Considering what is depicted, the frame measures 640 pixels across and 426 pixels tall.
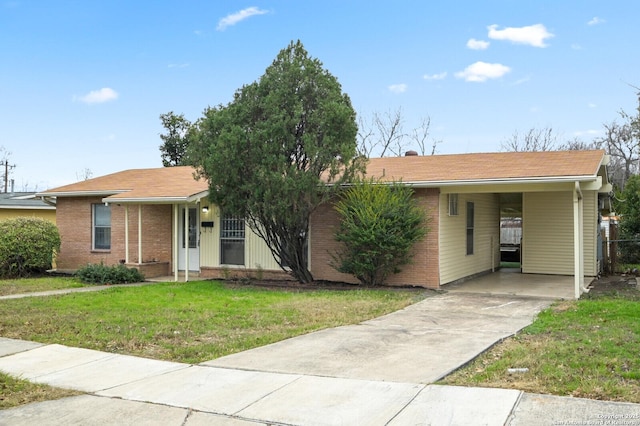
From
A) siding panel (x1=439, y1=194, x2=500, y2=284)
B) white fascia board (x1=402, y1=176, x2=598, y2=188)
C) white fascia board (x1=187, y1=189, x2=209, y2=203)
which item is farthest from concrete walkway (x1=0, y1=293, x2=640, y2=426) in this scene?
white fascia board (x1=187, y1=189, x2=209, y2=203)

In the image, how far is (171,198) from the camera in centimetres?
1461

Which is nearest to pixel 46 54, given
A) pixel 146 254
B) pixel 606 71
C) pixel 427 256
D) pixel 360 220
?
pixel 146 254

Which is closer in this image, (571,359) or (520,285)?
(571,359)

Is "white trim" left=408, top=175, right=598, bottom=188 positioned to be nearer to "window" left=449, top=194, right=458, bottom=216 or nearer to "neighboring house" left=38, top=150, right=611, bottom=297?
"neighboring house" left=38, top=150, right=611, bottom=297

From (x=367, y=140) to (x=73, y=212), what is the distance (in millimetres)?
23101

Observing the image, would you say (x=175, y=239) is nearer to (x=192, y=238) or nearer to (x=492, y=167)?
(x=192, y=238)

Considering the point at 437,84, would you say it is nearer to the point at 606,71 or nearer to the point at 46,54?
the point at 606,71

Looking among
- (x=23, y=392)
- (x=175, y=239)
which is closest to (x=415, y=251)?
(x=175, y=239)

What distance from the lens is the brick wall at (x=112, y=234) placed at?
16.7m

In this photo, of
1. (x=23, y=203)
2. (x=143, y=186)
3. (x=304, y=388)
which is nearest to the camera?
(x=304, y=388)

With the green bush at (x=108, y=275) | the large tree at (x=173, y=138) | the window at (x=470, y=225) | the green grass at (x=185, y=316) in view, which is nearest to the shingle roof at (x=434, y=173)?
the window at (x=470, y=225)

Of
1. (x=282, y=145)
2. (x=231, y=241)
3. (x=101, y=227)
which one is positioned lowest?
(x=231, y=241)

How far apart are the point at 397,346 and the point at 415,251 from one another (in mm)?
6180

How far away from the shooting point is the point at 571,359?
612 centimetres
